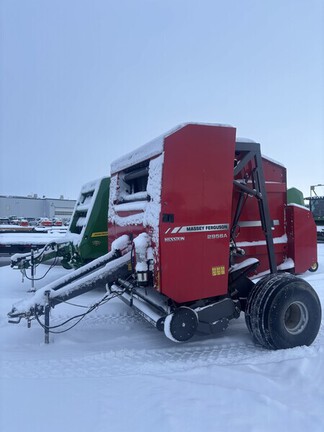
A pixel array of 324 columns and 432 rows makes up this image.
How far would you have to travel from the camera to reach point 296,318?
3.97m

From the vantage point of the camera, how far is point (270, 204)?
15.4ft

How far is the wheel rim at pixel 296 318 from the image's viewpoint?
3887 millimetres

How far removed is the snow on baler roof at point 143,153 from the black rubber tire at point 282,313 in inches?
71.7

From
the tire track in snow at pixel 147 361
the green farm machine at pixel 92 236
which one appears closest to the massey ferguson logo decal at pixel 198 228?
the tire track in snow at pixel 147 361

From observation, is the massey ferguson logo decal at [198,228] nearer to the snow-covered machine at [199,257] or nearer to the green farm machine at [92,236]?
the snow-covered machine at [199,257]

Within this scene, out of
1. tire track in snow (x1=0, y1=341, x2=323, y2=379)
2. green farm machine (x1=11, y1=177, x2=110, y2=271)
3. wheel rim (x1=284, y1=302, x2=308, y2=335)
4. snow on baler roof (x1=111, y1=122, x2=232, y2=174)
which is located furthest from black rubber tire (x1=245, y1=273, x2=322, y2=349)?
green farm machine (x1=11, y1=177, x2=110, y2=271)

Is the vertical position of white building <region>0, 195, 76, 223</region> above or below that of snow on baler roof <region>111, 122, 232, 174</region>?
above

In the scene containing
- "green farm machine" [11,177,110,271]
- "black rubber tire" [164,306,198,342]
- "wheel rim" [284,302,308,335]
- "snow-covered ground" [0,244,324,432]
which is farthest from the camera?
"green farm machine" [11,177,110,271]

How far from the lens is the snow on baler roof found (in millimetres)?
3623

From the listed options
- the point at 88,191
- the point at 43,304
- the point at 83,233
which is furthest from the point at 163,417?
the point at 88,191

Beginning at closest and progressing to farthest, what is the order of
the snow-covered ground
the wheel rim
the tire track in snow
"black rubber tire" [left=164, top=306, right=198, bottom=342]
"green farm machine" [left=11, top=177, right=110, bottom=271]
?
the snow-covered ground < the tire track in snow < "black rubber tire" [left=164, top=306, right=198, bottom=342] < the wheel rim < "green farm machine" [left=11, top=177, right=110, bottom=271]

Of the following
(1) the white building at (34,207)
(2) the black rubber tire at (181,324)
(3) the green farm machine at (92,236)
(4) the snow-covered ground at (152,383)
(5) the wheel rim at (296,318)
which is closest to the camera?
(4) the snow-covered ground at (152,383)

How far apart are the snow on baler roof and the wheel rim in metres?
2.12

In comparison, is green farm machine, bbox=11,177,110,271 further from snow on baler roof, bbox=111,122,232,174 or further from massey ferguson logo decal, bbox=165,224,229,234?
massey ferguson logo decal, bbox=165,224,229,234
